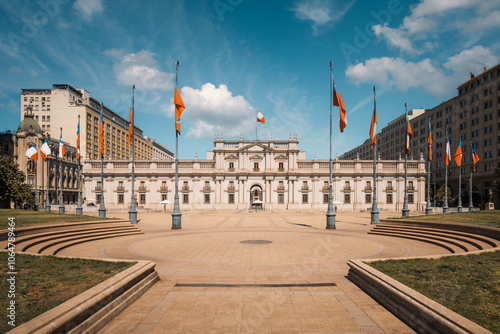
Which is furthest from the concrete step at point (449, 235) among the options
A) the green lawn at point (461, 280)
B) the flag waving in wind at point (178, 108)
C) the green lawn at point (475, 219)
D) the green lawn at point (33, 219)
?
the green lawn at point (33, 219)

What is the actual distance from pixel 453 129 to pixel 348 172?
2970cm

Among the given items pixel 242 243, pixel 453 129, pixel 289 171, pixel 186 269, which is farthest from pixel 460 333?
pixel 453 129

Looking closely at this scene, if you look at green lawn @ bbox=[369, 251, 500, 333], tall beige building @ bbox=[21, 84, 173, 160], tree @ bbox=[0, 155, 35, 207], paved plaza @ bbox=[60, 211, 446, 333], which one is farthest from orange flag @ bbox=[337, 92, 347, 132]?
tall beige building @ bbox=[21, 84, 173, 160]

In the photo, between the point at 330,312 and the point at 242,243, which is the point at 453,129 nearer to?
the point at 242,243

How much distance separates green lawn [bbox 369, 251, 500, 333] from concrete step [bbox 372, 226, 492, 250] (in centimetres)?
335

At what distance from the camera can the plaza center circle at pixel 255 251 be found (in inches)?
500

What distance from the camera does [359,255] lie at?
13.6 m

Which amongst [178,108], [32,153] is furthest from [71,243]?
[32,153]

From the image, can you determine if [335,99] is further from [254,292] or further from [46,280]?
[46,280]

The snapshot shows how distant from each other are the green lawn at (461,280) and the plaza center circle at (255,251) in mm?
3585

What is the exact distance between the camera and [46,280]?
7777 mm

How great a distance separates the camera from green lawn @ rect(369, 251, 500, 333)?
5.87m

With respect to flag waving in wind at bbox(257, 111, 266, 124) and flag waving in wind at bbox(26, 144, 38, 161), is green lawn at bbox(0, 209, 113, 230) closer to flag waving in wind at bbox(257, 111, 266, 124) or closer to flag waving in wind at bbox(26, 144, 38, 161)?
flag waving in wind at bbox(26, 144, 38, 161)

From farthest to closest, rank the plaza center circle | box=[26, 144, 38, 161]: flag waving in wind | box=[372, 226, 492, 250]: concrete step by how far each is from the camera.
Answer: box=[26, 144, 38, 161]: flag waving in wind → box=[372, 226, 492, 250]: concrete step → the plaza center circle
